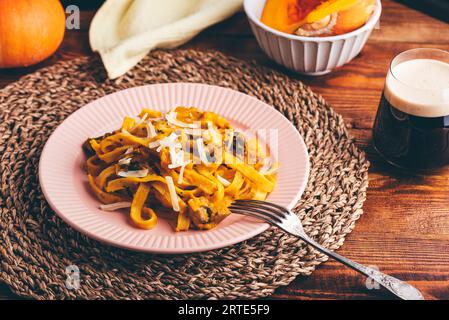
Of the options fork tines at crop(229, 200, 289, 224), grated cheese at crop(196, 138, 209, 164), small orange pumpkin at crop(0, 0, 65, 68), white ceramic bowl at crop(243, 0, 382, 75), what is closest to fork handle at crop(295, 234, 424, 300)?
fork tines at crop(229, 200, 289, 224)

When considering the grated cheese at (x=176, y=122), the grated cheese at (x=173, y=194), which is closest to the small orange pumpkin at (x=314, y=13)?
the grated cheese at (x=176, y=122)

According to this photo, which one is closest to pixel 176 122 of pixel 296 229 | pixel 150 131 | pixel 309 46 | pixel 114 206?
pixel 150 131

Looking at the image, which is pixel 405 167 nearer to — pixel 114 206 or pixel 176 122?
pixel 176 122

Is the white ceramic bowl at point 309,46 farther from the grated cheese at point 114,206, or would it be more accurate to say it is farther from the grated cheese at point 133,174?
the grated cheese at point 114,206

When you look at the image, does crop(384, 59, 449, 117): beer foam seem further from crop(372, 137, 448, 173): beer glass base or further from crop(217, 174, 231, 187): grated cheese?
crop(217, 174, 231, 187): grated cheese

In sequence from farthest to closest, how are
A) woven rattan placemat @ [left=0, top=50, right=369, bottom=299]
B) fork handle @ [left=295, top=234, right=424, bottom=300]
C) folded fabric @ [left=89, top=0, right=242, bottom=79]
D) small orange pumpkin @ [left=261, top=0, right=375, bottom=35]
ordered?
folded fabric @ [left=89, top=0, right=242, bottom=79] < small orange pumpkin @ [left=261, top=0, right=375, bottom=35] < woven rattan placemat @ [left=0, top=50, right=369, bottom=299] < fork handle @ [left=295, top=234, right=424, bottom=300]
